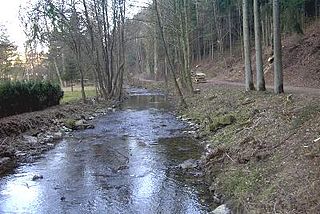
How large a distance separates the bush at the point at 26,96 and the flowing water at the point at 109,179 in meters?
4.13

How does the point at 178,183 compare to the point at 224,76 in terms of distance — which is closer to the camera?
the point at 178,183

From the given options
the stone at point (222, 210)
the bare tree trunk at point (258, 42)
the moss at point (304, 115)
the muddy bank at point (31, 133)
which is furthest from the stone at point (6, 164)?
the bare tree trunk at point (258, 42)

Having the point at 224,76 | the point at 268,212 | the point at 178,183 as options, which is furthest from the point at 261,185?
the point at 224,76

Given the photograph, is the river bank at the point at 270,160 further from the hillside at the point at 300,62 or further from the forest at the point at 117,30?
the hillside at the point at 300,62

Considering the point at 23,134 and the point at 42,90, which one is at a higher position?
the point at 42,90

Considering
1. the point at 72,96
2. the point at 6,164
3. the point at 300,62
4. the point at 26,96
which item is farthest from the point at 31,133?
the point at 300,62

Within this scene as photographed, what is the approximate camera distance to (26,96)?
21.1 m

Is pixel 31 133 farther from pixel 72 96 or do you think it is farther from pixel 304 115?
pixel 72 96

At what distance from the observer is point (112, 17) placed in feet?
122

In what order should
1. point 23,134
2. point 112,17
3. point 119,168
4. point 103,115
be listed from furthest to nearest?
point 112,17 → point 103,115 → point 23,134 → point 119,168

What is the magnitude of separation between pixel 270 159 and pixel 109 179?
4167mm

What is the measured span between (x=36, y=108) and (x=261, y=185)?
56.8ft

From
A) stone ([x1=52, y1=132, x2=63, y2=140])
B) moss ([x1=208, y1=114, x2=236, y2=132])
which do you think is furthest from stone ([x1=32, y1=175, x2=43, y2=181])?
moss ([x1=208, y1=114, x2=236, y2=132])

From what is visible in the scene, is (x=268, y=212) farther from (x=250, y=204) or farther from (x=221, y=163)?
(x=221, y=163)
